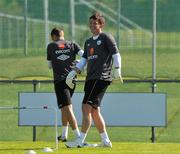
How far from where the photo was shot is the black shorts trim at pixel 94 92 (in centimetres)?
1484

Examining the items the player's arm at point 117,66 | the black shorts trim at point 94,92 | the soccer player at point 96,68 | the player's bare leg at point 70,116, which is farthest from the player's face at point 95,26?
the player's bare leg at point 70,116

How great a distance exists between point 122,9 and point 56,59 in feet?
17.1

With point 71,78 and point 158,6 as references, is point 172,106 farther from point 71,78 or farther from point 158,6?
point 71,78

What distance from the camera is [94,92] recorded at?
14.9 m

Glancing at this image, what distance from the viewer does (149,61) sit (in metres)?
21.3

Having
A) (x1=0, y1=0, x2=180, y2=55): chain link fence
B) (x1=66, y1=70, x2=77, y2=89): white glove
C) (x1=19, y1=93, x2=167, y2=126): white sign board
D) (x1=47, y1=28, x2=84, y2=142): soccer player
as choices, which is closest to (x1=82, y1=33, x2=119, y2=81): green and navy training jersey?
(x1=66, y1=70, x2=77, y2=89): white glove

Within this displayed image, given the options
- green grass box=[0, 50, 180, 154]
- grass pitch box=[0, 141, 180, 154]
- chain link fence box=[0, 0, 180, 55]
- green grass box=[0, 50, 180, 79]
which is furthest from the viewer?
green grass box=[0, 50, 180, 79]

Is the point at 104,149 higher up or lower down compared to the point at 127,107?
lower down

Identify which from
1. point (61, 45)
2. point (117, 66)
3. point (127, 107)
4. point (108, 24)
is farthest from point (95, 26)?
point (108, 24)

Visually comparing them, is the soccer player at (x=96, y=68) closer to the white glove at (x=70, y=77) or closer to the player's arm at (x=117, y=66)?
the player's arm at (x=117, y=66)

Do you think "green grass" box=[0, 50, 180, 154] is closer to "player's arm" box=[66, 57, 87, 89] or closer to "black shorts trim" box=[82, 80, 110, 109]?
"black shorts trim" box=[82, 80, 110, 109]

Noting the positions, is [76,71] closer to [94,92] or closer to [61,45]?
[94,92]

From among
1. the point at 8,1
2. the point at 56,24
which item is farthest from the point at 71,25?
the point at 8,1

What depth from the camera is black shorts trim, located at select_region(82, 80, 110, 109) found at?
14836 millimetres
